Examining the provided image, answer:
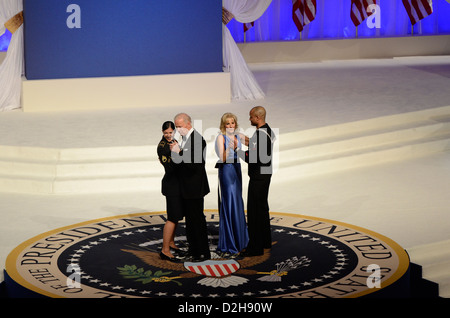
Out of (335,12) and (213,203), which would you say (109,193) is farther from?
(335,12)

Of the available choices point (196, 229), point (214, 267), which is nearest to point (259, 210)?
point (196, 229)

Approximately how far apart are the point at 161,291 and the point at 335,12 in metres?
16.6

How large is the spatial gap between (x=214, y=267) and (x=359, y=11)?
15886mm

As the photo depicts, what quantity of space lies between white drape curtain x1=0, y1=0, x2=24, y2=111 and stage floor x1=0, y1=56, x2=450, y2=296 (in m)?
0.48

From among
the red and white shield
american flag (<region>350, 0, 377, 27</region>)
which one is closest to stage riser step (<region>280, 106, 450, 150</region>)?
the red and white shield

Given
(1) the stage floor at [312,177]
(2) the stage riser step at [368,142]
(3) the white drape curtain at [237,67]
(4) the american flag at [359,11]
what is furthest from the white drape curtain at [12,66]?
(4) the american flag at [359,11]

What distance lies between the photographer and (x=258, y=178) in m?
6.73

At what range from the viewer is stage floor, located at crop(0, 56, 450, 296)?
7.84m

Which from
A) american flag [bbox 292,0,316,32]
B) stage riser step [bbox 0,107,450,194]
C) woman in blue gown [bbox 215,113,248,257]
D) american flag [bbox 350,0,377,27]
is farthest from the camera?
american flag [bbox 350,0,377,27]

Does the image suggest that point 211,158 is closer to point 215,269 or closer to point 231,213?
point 231,213

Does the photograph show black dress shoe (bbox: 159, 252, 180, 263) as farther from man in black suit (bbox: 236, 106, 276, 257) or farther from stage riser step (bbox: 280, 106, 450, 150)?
stage riser step (bbox: 280, 106, 450, 150)

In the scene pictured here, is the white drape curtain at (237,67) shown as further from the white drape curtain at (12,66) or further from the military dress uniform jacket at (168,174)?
the military dress uniform jacket at (168,174)
